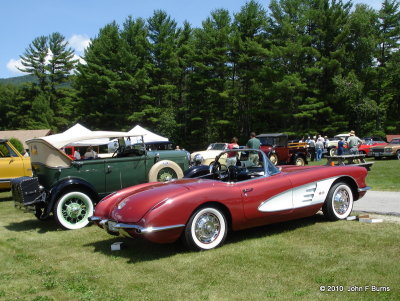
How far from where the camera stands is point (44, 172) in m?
8.12

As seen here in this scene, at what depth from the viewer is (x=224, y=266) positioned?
4.70 meters

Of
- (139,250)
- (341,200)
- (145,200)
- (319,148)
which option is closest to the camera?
(145,200)

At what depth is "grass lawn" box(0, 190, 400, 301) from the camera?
3.97 meters

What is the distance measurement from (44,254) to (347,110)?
4058 centimetres

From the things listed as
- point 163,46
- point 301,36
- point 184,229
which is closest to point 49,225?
point 184,229

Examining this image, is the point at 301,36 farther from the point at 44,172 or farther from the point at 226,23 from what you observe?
the point at 44,172

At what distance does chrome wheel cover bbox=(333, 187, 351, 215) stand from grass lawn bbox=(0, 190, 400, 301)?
0.84 ft

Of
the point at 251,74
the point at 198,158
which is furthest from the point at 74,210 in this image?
the point at 251,74

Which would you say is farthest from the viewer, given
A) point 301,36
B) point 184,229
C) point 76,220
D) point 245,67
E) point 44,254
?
point 245,67

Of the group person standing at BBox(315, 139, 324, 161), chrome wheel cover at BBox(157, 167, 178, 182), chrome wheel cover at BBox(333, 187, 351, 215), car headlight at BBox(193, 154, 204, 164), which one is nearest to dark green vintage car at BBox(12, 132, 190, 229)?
chrome wheel cover at BBox(157, 167, 178, 182)

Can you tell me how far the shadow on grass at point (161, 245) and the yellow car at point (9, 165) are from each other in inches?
274

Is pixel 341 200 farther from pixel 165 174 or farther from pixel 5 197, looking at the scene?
pixel 5 197

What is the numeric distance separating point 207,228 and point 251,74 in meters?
38.3

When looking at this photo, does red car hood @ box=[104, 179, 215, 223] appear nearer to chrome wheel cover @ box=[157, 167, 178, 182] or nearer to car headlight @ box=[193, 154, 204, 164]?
chrome wheel cover @ box=[157, 167, 178, 182]
